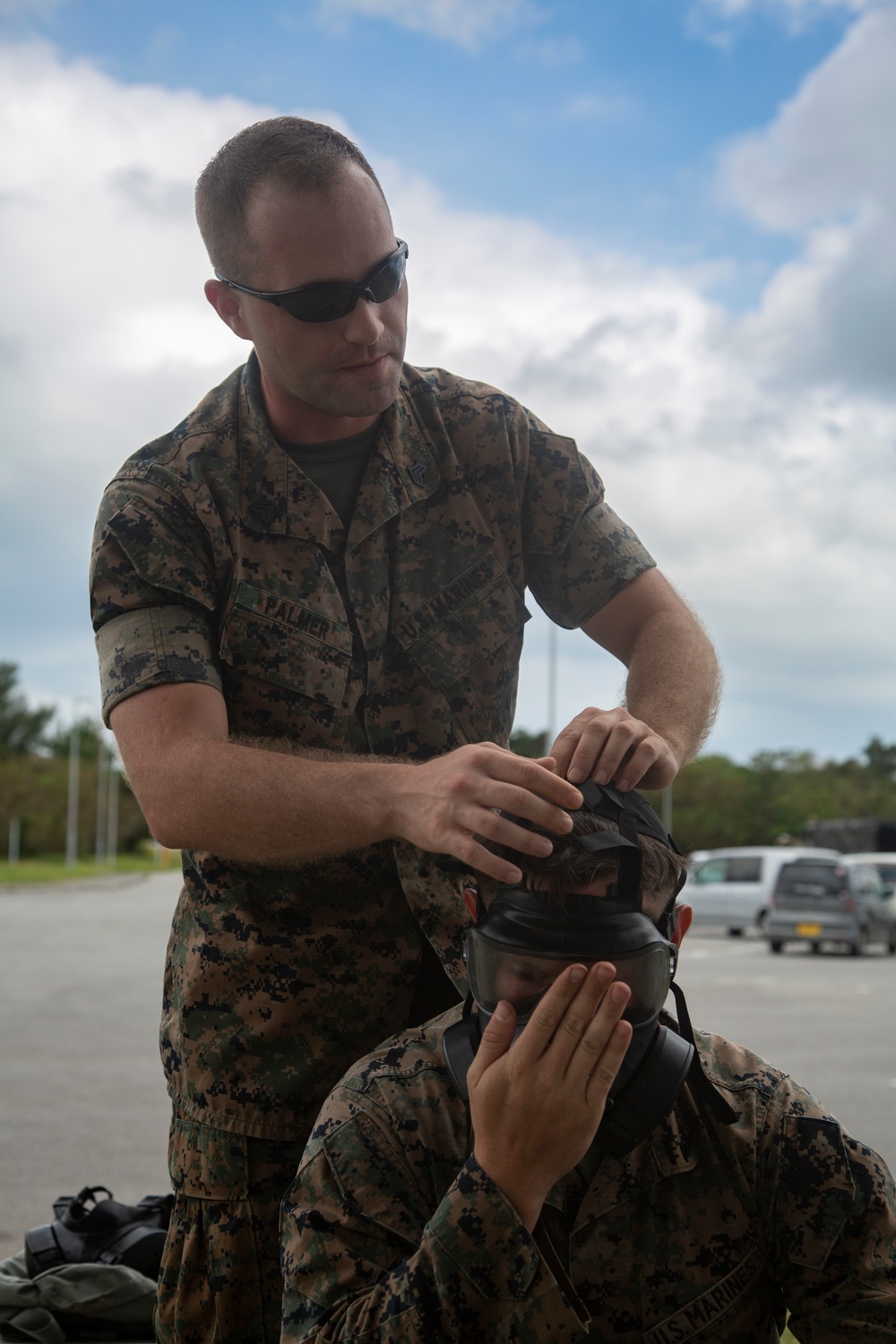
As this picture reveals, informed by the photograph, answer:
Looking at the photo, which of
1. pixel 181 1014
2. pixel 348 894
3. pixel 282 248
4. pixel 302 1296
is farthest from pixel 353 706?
pixel 302 1296

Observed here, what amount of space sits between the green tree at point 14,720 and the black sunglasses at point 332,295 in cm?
10964

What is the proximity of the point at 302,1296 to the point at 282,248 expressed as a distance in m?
1.90

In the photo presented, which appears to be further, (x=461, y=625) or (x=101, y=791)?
(x=101, y=791)

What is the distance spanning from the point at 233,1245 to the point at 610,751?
133 cm

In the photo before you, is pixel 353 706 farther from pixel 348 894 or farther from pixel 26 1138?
pixel 26 1138

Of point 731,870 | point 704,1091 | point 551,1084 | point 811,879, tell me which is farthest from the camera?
point 731,870

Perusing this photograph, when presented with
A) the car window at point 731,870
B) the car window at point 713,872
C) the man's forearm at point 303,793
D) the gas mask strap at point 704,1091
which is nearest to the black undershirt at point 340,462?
the man's forearm at point 303,793

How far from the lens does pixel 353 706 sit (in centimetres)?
307

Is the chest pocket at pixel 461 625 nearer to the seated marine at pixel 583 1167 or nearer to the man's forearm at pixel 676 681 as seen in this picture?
the man's forearm at pixel 676 681

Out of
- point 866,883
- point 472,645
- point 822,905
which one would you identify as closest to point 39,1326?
point 472,645

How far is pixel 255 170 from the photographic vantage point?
2.88 meters

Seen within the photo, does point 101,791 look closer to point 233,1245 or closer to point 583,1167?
point 233,1245

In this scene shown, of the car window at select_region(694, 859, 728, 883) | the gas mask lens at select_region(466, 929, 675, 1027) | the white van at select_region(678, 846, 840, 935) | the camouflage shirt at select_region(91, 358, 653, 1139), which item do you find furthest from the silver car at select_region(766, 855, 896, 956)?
the gas mask lens at select_region(466, 929, 675, 1027)

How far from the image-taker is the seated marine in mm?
2217
